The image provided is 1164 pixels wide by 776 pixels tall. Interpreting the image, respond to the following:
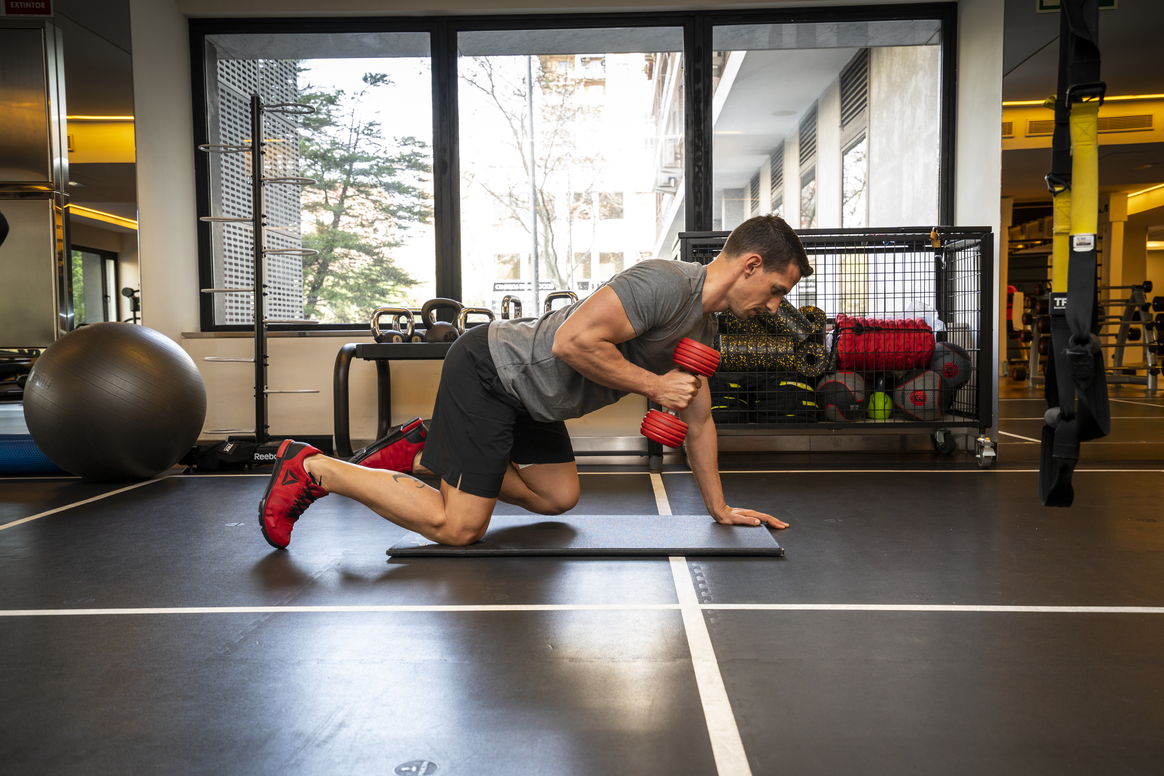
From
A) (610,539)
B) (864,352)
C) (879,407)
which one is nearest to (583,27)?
(864,352)

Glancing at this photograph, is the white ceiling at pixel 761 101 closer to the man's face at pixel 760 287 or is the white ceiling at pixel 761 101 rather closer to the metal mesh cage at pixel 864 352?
the metal mesh cage at pixel 864 352

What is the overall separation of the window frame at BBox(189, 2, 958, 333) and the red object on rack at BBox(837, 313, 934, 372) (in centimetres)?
117

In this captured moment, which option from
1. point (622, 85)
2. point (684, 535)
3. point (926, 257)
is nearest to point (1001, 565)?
point (684, 535)

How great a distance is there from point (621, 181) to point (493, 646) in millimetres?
3810

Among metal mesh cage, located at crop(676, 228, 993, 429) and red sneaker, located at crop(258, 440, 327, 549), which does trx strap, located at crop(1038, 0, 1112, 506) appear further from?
metal mesh cage, located at crop(676, 228, 993, 429)

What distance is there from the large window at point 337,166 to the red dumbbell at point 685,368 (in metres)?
3.19

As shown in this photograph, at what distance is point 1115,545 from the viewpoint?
237 centimetres

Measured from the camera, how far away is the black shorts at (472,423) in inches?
87.2

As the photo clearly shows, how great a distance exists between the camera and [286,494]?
2344 millimetres

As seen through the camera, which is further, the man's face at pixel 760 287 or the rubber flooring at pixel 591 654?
the man's face at pixel 760 287

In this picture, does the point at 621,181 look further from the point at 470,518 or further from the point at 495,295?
the point at 470,518

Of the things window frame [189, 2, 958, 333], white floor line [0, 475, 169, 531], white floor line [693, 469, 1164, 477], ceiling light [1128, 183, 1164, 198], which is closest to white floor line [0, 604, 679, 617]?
white floor line [0, 475, 169, 531]

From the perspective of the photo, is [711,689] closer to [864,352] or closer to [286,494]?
[286,494]

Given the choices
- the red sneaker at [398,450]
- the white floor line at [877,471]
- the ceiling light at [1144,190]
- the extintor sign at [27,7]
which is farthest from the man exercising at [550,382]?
the ceiling light at [1144,190]
